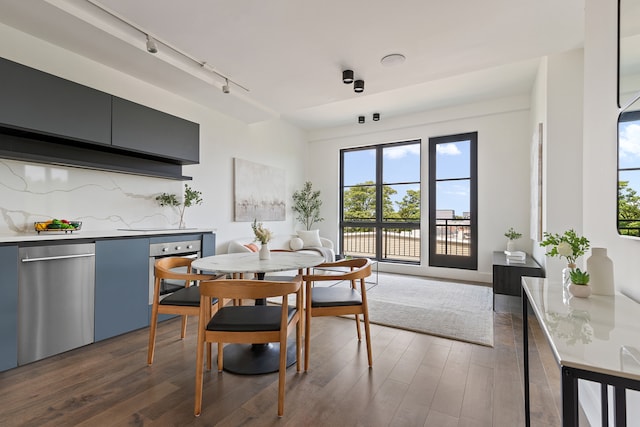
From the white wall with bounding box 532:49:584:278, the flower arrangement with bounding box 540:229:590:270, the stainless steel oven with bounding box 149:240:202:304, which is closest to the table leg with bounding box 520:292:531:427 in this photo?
the flower arrangement with bounding box 540:229:590:270

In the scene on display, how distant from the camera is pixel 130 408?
1748mm

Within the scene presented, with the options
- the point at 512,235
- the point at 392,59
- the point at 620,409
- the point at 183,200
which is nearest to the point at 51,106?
the point at 183,200

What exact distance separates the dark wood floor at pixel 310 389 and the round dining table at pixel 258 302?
0.10 meters

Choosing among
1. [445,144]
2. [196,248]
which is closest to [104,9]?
[196,248]

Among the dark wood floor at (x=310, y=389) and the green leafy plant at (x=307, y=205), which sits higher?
the green leafy plant at (x=307, y=205)

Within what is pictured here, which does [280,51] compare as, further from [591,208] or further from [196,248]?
[591,208]

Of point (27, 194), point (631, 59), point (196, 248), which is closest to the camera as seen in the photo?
point (631, 59)

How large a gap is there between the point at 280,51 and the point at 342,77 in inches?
30.0

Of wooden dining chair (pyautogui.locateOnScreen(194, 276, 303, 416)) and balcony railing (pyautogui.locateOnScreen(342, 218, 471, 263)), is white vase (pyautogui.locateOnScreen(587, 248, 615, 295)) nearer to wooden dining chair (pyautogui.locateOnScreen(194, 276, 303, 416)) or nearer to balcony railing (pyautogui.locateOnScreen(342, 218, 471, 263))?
wooden dining chair (pyautogui.locateOnScreen(194, 276, 303, 416))

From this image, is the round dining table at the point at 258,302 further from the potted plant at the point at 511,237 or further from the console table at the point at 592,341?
the potted plant at the point at 511,237

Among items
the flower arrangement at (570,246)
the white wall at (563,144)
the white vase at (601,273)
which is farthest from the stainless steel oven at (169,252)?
the white wall at (563,144)

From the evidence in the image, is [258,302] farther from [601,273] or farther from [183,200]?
[601,273]

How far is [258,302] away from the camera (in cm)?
261

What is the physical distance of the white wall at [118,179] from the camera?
2574mm
